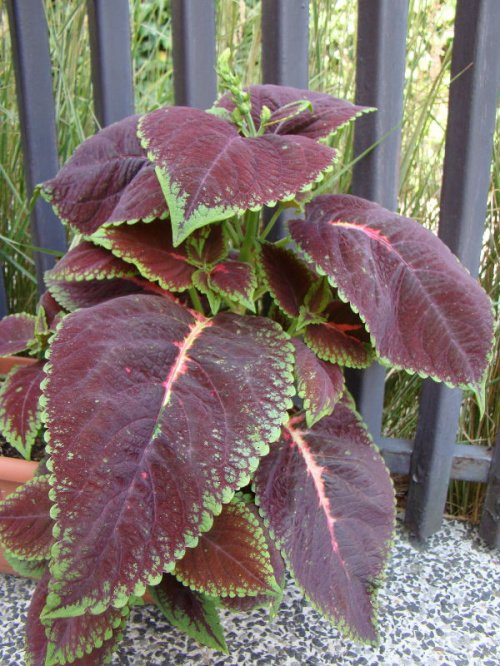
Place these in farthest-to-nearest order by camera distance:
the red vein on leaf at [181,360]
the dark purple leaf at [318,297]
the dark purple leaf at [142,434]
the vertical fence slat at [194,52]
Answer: the vertical fence slat at [194,52]
the dark purple leaf at [318,297]
the red vein on leaf at [181,360]
the dark purple leaf at [142,434]

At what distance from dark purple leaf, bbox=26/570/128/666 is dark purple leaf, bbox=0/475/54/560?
2.6 inches

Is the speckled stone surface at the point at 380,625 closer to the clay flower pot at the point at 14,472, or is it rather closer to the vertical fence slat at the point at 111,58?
the clay flower pot at the point at 14,472

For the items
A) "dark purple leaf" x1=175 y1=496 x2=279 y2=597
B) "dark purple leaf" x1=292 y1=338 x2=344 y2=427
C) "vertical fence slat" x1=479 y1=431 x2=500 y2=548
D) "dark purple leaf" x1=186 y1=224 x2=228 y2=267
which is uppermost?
"dark purple leaf" x1=186 y1=224 x2=228 y2=267

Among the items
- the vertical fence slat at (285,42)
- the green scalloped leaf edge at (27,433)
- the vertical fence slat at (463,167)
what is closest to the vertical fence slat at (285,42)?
the vertical fence slat at (285,42)

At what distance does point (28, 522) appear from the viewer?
938 millimetres

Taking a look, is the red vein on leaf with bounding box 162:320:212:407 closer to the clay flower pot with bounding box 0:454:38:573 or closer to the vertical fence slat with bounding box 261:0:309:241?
the clay flower pot with bounding box 0:454:38:573

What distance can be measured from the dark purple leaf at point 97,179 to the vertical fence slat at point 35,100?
354 millimetres

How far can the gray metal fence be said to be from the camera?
111cm

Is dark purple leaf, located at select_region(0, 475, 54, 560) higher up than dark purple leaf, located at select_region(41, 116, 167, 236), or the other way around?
dark purple leaf, located at select_region(41, 116, 167, 236)

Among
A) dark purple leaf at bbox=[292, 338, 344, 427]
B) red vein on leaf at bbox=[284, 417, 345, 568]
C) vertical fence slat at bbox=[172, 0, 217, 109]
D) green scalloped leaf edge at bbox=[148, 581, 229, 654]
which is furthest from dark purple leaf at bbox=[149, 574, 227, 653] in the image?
vertical fence slat at bbox=[172, 0, 217, 109]

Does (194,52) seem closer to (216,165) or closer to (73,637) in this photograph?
(216,165)

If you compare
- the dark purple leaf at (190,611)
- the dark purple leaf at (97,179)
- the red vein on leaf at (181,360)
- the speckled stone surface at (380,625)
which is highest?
the dark purple leaf at (97,179)

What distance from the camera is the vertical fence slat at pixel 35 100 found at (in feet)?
4.25

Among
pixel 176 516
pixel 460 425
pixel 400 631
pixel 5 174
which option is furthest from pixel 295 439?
pixel 5 174
